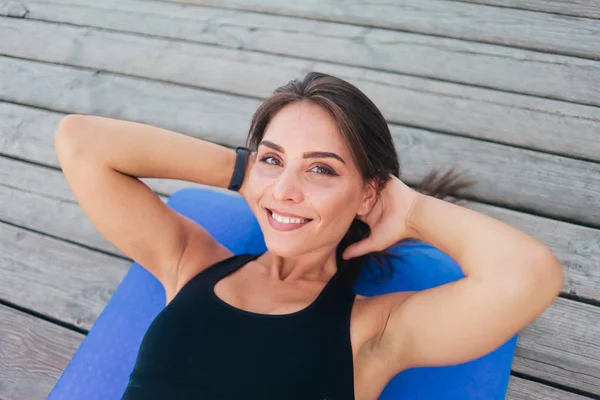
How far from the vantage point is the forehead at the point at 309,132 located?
4.66 ft

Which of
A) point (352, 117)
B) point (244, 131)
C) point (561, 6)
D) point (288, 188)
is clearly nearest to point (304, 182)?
point (288, 188)

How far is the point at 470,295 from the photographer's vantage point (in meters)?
1.32

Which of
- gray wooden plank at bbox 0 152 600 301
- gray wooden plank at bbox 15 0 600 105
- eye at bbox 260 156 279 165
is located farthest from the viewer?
gray wooden plank at bbox 15 0 600 105

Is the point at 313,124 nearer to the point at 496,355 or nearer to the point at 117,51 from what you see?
the point at 496,355

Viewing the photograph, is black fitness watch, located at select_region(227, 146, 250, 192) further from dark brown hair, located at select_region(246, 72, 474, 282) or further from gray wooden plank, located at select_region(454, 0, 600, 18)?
gray wooden plank, located at select_region(454, 0, 600, 18)

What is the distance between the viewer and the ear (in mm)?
1545

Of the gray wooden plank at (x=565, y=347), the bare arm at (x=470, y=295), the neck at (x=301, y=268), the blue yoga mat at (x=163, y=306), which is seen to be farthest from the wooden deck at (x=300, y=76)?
the neck at (x=301, y=268)

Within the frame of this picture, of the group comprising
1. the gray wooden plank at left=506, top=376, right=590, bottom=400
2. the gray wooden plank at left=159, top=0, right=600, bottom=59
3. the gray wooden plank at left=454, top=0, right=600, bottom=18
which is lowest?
the gray wooden plank at left=506, top=376, right=590, bottom=400

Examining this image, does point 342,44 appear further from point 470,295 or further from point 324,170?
point 470,295

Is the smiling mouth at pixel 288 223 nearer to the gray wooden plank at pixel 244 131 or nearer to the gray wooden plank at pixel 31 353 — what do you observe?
the gray wooden plank at pixel 244 131

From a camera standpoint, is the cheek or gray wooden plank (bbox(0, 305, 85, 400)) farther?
gray wooden plank (bbox(0, 305, 85, 400))

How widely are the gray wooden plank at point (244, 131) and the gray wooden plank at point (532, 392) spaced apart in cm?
65

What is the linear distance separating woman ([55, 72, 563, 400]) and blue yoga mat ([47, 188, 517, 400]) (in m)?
0.19

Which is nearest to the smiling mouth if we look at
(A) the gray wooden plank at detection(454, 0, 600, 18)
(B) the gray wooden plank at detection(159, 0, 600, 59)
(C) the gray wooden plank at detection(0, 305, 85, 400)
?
(C) the gray wooden plank at detection(0, 305, 85, 400)
